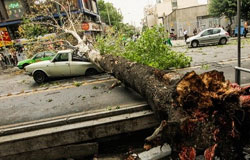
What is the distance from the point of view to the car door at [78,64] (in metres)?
8.21

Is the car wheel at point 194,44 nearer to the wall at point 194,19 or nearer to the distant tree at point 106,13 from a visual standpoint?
the wall at point 194,19

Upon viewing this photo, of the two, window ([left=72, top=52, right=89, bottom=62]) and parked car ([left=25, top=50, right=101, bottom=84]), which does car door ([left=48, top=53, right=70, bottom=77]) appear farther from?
window ([left=72, top=52, right=89, bottom=62])

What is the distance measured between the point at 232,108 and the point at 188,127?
1.58ft

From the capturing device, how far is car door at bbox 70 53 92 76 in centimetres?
821

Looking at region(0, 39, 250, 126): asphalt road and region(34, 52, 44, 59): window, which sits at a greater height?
region(34, 52, 44, 59): window

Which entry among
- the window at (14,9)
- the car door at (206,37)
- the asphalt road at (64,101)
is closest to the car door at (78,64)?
the asphalt road at (64,101)

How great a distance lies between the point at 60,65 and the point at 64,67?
207 mm

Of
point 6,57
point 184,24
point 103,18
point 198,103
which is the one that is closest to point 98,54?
point 198,103

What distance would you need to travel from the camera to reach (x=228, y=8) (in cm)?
2186

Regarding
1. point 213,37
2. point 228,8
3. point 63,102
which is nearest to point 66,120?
point 63,102

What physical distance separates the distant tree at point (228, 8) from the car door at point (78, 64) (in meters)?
20.1

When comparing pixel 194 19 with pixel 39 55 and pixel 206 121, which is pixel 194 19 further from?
pixel 206 121

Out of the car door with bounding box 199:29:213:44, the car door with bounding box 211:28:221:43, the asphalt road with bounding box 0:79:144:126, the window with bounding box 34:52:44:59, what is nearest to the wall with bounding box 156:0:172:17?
the car door with bounding box 199:29:213:44

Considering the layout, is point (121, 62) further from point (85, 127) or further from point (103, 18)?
point (103, 18)
